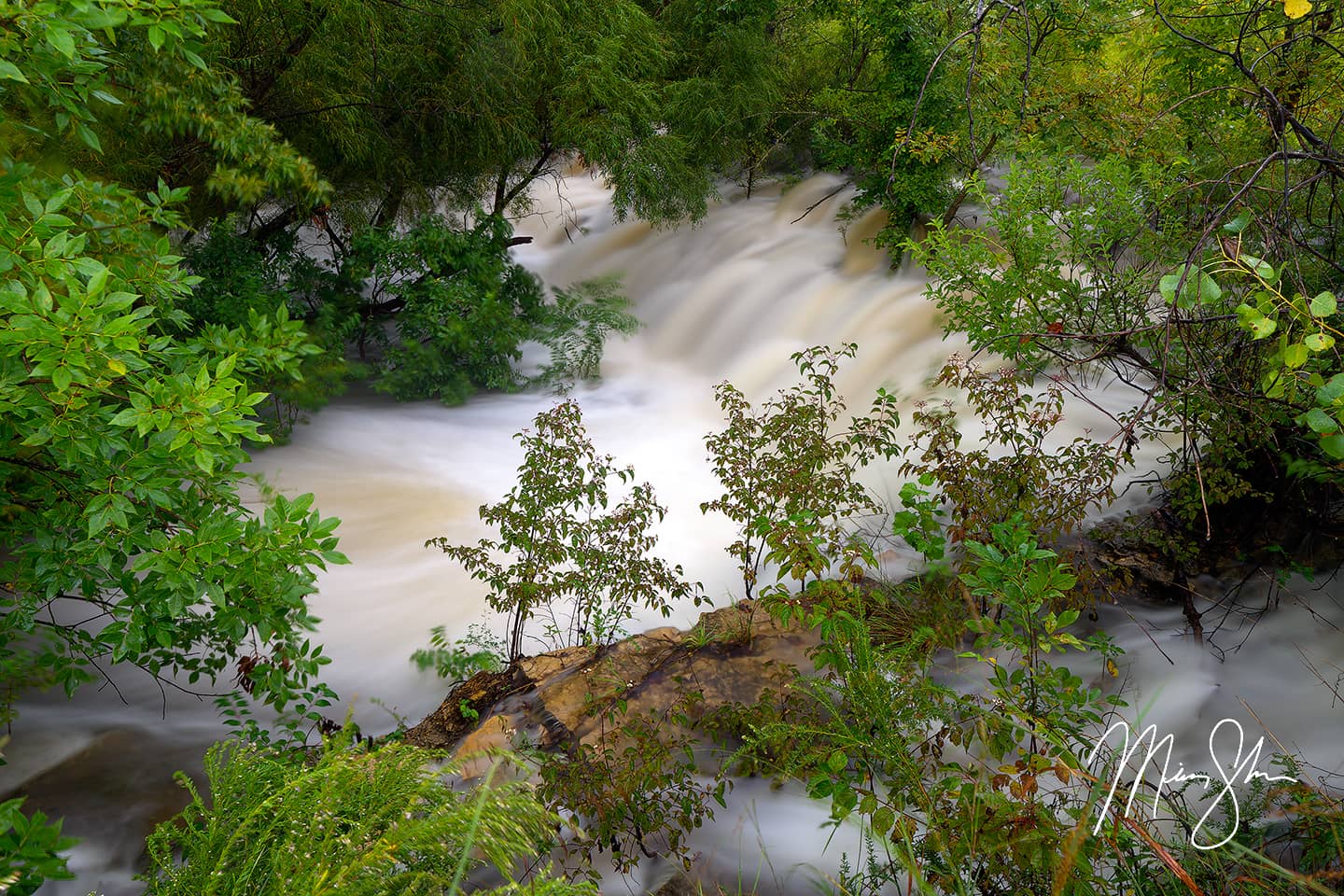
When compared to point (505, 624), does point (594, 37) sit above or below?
above

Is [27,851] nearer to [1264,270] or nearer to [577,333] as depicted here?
[1264,270]

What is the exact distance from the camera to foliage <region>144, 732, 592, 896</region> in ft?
4.58

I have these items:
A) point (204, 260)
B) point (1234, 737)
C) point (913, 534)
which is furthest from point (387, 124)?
point (1234, 737)

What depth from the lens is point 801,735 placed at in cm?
229

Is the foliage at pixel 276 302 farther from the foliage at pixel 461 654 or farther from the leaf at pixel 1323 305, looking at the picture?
the leaf at pixel 1323 305

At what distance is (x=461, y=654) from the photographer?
3.95 meters

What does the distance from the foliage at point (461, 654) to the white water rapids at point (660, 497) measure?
0.29 ft

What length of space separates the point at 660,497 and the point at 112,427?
3.80 metres

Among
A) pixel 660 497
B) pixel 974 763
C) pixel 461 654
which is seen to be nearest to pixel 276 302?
pixel 660 497

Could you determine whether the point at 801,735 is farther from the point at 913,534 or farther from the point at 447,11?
the point at 447,11

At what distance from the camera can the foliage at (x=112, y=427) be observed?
1.88m

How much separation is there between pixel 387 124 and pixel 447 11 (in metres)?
1.01

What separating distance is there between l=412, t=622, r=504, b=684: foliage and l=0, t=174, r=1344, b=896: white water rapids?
89mm

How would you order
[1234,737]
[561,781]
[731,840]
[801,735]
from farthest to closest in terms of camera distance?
1. [1234,737]
2. [731,840]
3. [561,781]
4. [801,735]
